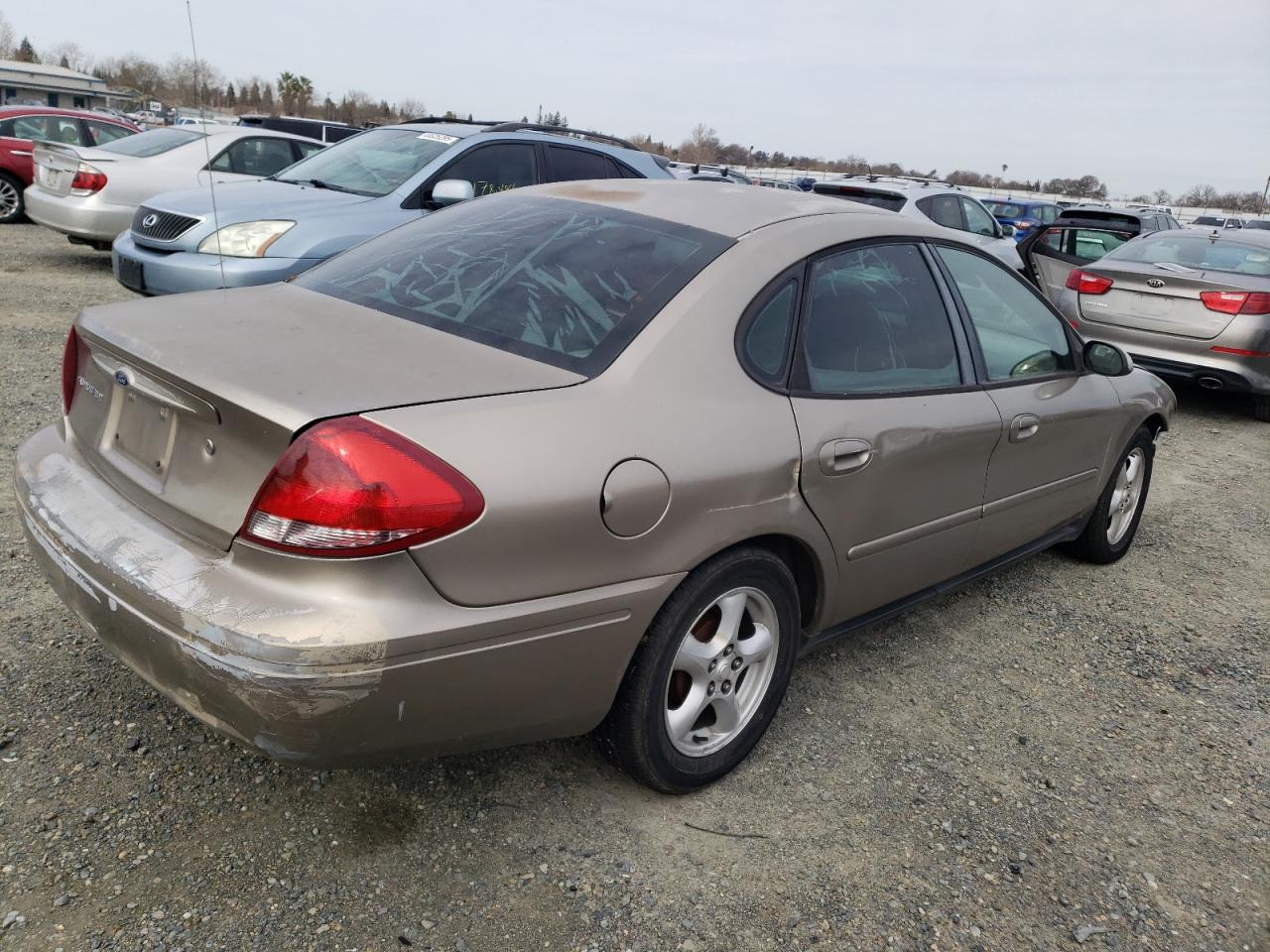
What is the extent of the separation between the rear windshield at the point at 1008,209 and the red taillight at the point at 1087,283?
13282 millimetres

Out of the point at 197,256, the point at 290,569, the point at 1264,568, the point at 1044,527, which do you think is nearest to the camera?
the point at 290,569

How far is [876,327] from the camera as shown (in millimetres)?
2988

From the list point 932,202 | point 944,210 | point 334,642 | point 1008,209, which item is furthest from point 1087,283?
point 1008,209

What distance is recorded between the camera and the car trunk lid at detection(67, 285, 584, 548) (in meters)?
2.00

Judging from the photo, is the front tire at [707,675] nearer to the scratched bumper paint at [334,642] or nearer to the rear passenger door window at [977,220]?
the scratched bumper paint at [334,642]

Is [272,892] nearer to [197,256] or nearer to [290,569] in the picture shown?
[290,569]

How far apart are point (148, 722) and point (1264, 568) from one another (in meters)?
4.88

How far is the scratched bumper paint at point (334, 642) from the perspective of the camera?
74.3 inches

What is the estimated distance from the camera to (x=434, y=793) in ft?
8.36

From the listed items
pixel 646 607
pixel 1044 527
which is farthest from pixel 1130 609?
pixel 646 607

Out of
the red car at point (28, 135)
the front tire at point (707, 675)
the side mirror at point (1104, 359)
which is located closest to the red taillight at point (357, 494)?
the front tire at point (707, 675)

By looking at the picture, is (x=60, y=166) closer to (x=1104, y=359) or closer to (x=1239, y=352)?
(x=1104, y=359)

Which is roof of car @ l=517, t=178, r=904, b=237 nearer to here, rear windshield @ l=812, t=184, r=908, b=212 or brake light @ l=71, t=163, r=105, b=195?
rear windshield @ l=812, t=184, r=908, b=212

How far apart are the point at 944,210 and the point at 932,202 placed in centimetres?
29
